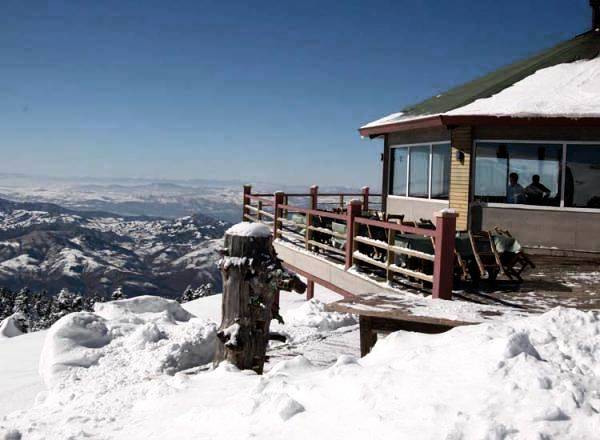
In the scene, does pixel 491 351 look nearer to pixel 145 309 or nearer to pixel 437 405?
pixel 437 405

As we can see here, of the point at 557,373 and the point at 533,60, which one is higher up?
the point at 533,60

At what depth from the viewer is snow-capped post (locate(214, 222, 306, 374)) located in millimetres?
→ 4621

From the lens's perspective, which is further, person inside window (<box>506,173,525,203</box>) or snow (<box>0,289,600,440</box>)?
person inside window (<box>506,173,525,203</box>)

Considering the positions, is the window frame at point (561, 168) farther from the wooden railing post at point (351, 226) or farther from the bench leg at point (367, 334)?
the bench leg at point (367, 334)

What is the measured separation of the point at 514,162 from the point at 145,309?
31.2 ft

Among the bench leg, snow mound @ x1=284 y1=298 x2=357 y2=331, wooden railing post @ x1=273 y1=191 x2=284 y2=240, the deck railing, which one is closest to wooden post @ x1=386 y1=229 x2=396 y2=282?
the deck railing

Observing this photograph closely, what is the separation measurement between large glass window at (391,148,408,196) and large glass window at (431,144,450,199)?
1.27 metres

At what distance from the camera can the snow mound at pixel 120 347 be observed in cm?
773

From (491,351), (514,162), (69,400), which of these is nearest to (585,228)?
(514,162)

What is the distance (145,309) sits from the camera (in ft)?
44.2

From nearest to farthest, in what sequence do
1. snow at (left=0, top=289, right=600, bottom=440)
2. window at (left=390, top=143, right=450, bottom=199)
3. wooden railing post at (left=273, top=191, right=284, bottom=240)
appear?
1. snow at (left=0, top=289, right=600, bottom=440)
2. window at (left=390, top=143, right=450, bottom=199)
3. wooden railing post at (left=273, top=191, right=284, bottom=240)

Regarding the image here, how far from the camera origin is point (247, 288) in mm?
4637

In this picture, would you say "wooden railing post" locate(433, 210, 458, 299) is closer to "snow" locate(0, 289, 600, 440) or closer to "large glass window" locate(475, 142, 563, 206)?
"snow" locate(0, 289, 600, 440)

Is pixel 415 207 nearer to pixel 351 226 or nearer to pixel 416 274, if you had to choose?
pixel 351 226
